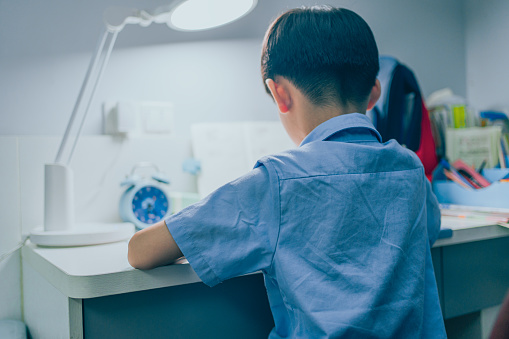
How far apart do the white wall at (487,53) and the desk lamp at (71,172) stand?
1.17m

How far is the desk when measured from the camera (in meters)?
0.63

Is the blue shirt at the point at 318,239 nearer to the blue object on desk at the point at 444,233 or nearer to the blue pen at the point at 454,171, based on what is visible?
the blue object on desk at the point at 444,233

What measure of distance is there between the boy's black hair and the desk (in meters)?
0.34

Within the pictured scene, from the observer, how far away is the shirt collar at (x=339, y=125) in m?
0.66

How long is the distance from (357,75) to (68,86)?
2.65 ft

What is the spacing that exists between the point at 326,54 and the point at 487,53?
137 cm

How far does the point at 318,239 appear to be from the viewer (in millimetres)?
594

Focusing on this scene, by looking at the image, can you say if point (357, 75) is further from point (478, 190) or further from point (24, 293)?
point (24, 293)

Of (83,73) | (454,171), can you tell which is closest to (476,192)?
(454,171)

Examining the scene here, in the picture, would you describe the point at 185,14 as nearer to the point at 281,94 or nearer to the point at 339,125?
the point at 281,94

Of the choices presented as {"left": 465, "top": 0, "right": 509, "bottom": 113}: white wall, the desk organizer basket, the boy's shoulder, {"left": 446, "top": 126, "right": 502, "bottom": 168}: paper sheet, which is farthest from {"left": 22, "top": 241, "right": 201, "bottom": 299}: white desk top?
{"left": 465, "top": 0, "right": 509, "bottom": 113}: white wall

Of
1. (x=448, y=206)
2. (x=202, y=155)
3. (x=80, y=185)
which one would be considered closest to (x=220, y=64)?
(x=202, y=155)

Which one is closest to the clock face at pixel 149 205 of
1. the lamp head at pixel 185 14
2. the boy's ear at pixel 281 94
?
the lamp head at pixel 185 14

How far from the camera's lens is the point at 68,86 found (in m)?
1.16
